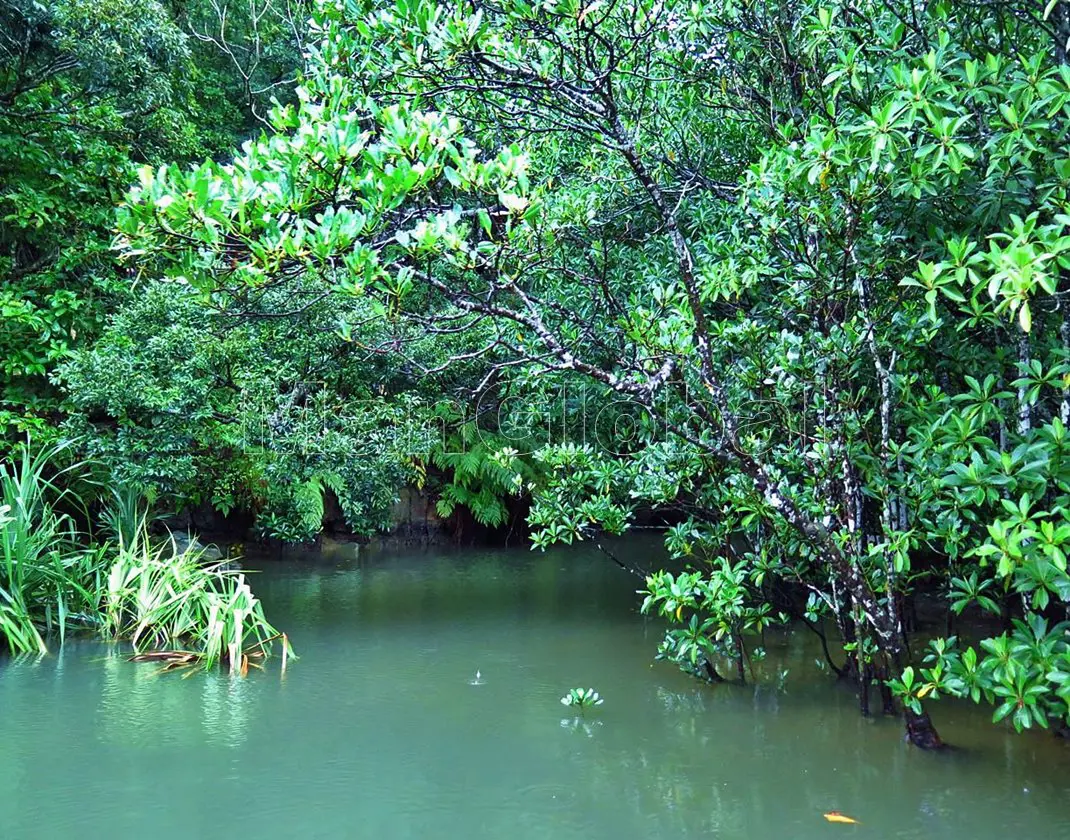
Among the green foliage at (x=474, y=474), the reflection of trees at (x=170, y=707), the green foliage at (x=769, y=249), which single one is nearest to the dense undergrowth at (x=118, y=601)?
A: the reflection of trees at (x=170, y=707)

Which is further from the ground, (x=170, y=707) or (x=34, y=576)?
(x=34, y=576)

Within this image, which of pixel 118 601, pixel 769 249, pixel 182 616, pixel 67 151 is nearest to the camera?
pixel 769 249

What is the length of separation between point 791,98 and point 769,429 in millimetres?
1713

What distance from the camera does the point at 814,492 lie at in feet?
14.1

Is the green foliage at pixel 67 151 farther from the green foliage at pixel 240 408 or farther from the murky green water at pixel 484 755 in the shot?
Answer: the murky green water at pixel 484 755

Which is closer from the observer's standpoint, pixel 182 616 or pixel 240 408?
pixel 182 616

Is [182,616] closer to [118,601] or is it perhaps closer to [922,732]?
[118,601]

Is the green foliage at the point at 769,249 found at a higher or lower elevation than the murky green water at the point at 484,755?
higher

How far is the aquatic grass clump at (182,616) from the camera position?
17.8ft

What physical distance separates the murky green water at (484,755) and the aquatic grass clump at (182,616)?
0.25 metres

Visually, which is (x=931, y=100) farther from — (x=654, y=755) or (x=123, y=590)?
(x=123, y=590)

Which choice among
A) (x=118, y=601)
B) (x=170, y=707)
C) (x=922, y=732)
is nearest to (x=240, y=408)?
(x=118, y=601)

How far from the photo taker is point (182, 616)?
578cm

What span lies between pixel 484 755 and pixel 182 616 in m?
2.74
